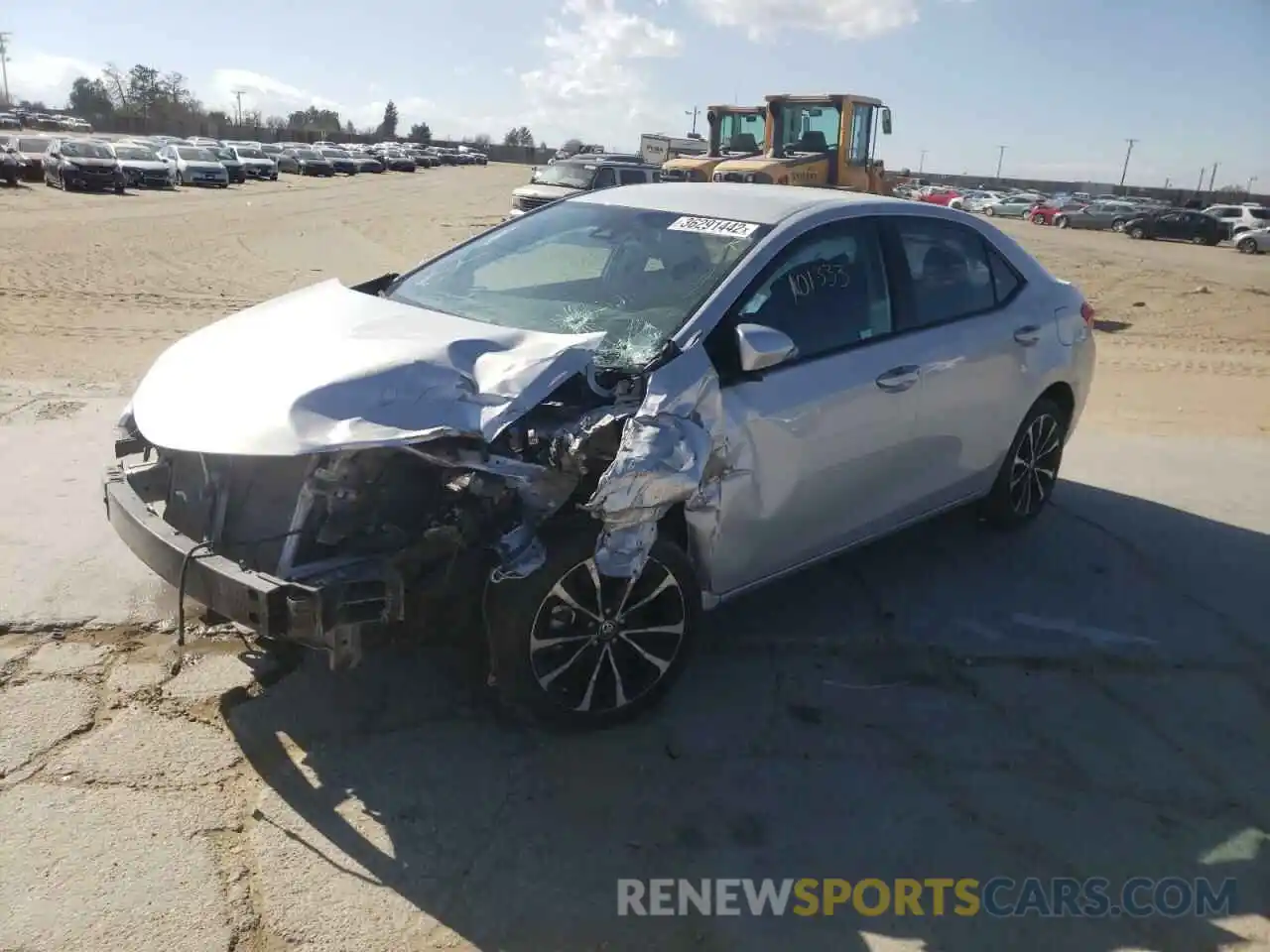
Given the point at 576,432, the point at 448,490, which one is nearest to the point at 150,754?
the point at 448,490

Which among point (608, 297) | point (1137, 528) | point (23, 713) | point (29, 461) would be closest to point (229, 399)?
point (23, 713)

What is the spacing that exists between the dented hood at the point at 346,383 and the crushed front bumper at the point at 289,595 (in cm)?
35

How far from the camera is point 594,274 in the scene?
4.49m

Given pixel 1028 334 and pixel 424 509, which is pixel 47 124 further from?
pixel 424 509

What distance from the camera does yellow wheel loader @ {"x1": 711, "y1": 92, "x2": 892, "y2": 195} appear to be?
719 inches

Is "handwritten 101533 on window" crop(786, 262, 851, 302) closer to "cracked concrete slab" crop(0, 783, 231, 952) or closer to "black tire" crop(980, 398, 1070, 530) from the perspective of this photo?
"black tire" crop(980, 398, 1070, 530)

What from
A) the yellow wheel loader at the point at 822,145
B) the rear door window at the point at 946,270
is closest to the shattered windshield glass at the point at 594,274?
the rear door window at the point at 946,270

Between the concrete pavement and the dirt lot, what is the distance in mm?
10

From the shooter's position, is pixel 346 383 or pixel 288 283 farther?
pixel 288 283

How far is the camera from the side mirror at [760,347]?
11.8 ft

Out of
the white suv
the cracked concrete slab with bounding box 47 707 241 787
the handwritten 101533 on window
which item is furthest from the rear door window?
the white suv

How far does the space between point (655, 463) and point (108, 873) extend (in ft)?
6.20

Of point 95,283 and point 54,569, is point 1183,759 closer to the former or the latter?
point 54,569

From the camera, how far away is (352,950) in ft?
8.46
